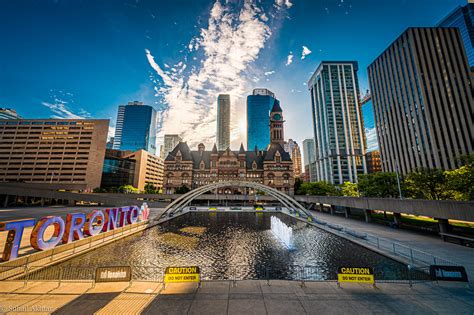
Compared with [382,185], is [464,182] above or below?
below

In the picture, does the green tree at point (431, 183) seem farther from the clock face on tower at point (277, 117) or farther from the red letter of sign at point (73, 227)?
the clock face on tower at point (277, 117)

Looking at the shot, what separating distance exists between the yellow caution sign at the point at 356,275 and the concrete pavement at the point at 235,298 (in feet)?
1.49

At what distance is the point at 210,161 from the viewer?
96.5m

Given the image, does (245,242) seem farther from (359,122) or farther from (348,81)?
(348,81)

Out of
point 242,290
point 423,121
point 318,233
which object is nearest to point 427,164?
point 423,121

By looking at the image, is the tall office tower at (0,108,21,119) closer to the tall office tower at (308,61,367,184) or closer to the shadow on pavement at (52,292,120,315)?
the shadow on pavement at (52,292,120,315)

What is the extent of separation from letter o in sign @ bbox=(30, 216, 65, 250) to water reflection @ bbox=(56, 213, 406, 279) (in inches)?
95.7

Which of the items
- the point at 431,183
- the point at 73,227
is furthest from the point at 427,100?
the point at 73,227

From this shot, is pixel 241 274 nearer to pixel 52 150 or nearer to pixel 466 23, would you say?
pixel 52 150

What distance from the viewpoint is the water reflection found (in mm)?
14602

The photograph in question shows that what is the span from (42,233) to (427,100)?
11400 centimetres

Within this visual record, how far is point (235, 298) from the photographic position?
968cm

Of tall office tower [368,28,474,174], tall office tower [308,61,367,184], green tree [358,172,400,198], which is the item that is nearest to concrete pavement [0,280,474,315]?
green tree [358,172,400,198]

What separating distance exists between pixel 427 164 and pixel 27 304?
105 meters
